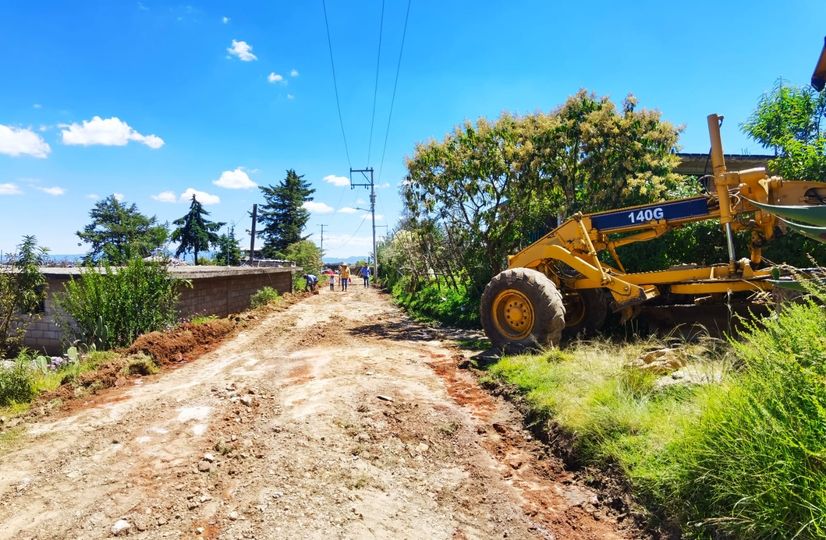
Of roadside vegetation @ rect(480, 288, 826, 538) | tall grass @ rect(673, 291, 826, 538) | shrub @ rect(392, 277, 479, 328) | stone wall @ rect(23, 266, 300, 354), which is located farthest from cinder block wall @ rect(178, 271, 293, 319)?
tall grass @ rect(673, 291, 826, 538)

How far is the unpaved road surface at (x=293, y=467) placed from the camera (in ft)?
10.3

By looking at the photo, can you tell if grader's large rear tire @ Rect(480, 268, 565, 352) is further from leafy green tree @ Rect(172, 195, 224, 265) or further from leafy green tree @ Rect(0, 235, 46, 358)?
leafy green tree @ Rect(172, 195, 224, 265)

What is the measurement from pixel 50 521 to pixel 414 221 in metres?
13.2

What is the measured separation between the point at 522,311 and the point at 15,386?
728 cm

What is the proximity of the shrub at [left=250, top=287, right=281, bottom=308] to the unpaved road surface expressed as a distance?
11.3 m

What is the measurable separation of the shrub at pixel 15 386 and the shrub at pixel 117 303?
2.62 meters

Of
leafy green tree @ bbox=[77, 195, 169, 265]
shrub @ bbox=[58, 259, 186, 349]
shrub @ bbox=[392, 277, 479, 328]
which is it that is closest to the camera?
shrub @ bbox=[58, 259, 186, 349]

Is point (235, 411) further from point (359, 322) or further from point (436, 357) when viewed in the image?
point (359, 322)

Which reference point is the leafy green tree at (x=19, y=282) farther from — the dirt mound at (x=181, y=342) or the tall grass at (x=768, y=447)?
the tall grass at (x=768, y=447)

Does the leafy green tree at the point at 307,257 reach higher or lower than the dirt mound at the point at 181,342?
higher

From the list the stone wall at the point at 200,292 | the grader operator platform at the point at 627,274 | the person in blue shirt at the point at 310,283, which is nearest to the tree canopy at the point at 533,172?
the grader operator platform at the point at 627,274

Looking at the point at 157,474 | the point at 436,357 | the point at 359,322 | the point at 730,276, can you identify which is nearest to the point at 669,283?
the point at 730,276

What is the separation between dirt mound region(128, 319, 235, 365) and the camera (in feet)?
26.8

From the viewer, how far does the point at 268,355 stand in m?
8.83
